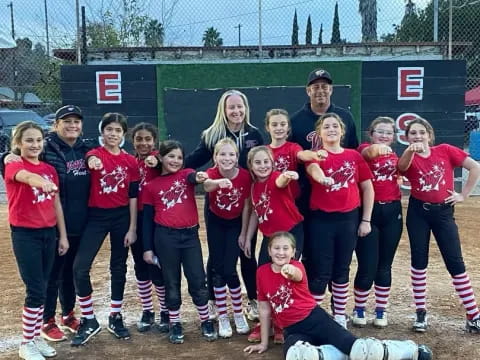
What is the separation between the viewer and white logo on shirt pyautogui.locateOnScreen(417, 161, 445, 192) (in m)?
4.21

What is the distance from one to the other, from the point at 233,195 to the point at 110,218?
2.95ft

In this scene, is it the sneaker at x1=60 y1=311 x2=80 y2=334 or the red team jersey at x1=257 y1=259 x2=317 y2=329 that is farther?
the sneaker at x1=60 y1=311 x2=80 y2=334

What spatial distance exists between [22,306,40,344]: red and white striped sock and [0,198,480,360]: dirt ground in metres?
0.23

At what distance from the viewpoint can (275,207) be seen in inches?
157

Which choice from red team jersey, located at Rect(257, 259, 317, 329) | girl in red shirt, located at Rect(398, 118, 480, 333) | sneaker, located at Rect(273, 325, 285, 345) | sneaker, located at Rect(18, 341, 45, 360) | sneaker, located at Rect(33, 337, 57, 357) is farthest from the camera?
girl in red shirt, located at Rect(398, 118, 480, 333)

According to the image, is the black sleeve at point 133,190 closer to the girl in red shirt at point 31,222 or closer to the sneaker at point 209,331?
the girl in red shirt at point 31,222

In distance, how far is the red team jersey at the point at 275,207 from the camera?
3.98 meters

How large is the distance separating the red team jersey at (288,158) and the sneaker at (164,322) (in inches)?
54.3

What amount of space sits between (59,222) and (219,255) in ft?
3.79

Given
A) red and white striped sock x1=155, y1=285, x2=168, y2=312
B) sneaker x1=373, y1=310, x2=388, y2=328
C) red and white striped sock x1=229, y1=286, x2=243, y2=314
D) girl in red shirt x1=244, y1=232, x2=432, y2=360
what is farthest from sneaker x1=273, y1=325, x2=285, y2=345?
red and white striped sock x1=155, y1=285, x2=168, y2=312

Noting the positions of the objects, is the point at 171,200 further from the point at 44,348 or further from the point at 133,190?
the point at 44,348

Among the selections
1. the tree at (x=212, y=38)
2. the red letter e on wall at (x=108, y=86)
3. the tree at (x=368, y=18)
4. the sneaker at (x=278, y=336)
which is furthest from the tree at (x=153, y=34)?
the sneaker at (x=278, y=336)

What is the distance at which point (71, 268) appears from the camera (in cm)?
433

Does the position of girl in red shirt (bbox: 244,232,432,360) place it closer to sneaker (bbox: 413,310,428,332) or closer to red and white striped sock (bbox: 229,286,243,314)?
red and white striped sock (bbox: 229,286,243,314)
